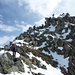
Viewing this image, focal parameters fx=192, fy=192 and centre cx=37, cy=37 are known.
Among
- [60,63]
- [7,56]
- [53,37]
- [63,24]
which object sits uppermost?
[63,24]

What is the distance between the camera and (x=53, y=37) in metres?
75.8

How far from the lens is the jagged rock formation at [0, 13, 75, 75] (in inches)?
2101

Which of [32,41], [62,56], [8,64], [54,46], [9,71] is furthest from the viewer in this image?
[32,41]

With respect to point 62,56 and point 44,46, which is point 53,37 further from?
point 62,56

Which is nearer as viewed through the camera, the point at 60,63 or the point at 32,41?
the point at 60,63

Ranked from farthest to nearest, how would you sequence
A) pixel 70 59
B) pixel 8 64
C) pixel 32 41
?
pixel 32 41, pixel 70 59, pixel 8 64

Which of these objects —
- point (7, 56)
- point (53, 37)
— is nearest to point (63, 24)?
point (53, 37)

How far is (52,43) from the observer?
239ft

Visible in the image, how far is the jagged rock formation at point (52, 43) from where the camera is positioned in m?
53.4

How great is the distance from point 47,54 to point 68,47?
7.76 metres

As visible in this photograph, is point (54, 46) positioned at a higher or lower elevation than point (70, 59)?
higher

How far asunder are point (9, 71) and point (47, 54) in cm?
3355

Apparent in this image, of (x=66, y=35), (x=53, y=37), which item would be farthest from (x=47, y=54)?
(x=66, y=35)

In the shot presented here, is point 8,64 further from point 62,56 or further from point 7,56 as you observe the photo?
point 62,56
